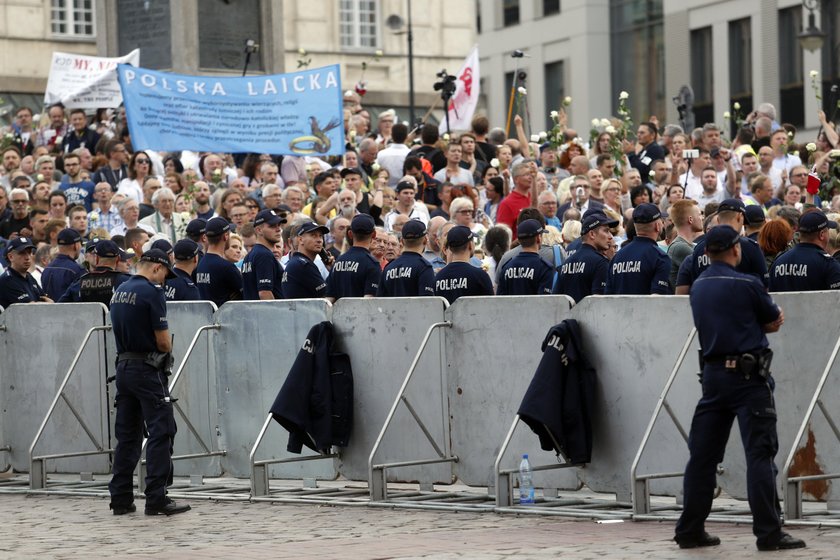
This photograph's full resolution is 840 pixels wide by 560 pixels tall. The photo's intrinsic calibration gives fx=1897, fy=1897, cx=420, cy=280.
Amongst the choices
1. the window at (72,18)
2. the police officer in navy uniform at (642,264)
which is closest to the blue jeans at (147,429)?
the police officer in navy uniform at (642,264)

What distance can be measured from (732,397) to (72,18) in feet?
102

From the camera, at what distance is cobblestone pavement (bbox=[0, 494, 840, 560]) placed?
10969mm

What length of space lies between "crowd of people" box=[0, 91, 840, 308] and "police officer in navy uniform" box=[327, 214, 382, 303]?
2 centimetres

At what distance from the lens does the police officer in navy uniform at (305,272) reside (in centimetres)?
1545

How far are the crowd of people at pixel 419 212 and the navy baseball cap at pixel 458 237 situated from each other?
2 cm

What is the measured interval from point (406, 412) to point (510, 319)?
1214mm

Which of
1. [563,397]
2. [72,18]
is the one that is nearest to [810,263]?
[563,397]

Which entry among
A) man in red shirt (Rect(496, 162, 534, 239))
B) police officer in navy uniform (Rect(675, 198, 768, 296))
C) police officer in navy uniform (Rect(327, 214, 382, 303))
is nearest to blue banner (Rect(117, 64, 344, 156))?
man in red shirt (Rect(496, 162, 534, 239))

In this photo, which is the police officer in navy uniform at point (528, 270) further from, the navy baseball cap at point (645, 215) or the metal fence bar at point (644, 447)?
the metal fence bar at point (644, 447)

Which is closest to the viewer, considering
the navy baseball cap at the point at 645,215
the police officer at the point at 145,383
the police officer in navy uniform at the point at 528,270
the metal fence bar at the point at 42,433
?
the police officer at the point at 145,383

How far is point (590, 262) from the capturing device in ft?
47.0

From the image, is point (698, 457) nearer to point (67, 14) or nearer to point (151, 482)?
point (151, 482)

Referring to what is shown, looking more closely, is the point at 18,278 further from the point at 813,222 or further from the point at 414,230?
the point at 813,222

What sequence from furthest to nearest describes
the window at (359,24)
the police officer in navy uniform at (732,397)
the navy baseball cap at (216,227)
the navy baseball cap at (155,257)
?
1. the window at (359,24)
2. the navy baseball cap at (216,227)
3. the navy baseball cap at (155,257)
4. the police officer in navy uniform at (732,397)
